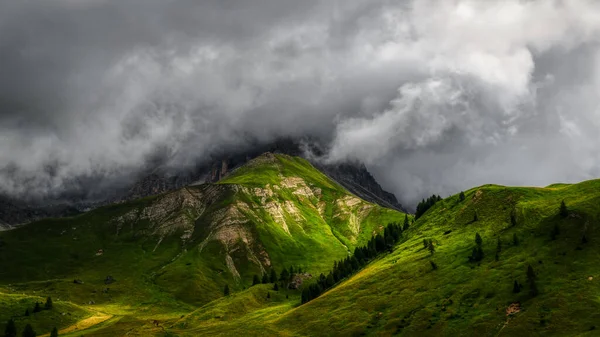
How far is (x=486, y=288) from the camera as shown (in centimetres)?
12056

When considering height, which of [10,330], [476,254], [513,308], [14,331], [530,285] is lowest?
[513,308]

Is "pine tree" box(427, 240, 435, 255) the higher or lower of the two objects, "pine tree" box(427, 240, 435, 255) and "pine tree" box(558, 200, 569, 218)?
the lower

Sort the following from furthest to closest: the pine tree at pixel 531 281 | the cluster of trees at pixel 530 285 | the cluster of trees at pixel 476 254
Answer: the cluster of trees at pixel 476 254, the cluster of trees at pixel 530 285, the pine tree at pixel 531 281

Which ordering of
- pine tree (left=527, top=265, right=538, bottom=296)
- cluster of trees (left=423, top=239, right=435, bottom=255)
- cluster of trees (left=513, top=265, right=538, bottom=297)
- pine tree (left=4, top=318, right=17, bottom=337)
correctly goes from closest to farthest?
pine tree (left=527, top=265, right=538, bottom=296)
cluster of trees (left=513, top=265, right=538, bottom=297)
cluster of trees (left=423, top=239, right=435, bottom=255)
pine tree (left=4, top=318, right=17, bottom=337)

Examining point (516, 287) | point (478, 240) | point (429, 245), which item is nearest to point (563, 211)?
point (478, 240)

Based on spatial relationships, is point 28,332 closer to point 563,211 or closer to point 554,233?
point 554,233

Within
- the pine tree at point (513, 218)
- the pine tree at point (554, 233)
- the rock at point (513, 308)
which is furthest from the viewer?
the pine tree at point (513, 218)

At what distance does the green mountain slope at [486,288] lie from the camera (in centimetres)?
10281

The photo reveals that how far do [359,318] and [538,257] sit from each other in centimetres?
5322

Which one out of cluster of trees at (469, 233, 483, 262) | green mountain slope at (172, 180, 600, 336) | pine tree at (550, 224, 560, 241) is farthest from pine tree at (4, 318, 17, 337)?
pine tree at (550, 224, 560, 241)

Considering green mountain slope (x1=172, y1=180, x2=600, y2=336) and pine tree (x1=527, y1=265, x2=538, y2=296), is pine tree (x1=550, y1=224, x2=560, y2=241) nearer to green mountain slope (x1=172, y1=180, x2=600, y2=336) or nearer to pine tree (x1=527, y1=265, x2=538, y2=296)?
green mountain slope (x1=172, y1=180, x2=600, y2=336)

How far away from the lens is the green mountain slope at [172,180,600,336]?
102812 millimetres

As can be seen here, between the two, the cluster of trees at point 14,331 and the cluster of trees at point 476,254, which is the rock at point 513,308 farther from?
the cluster of trees at point 14,331

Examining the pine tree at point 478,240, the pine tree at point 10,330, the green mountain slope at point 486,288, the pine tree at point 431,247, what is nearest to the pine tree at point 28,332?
the pine tree at point 10,330
